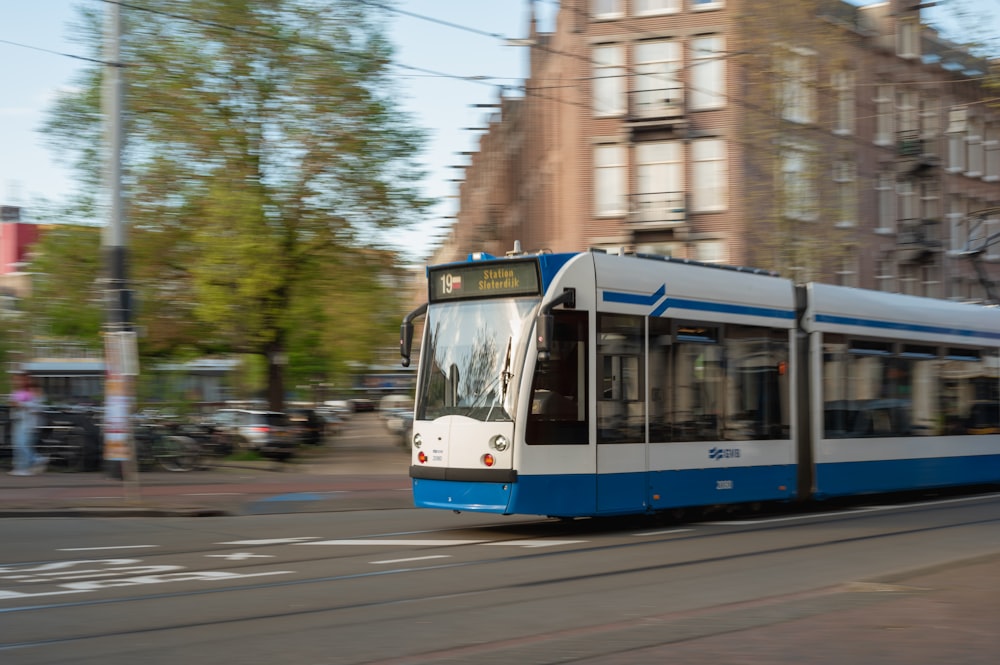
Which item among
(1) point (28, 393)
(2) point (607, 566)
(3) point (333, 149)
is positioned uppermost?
(3) point (333, 149)

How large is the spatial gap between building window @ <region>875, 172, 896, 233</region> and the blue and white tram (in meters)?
27.0

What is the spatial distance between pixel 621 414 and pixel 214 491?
30.0 ft

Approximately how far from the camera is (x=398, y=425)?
42219 millimetres

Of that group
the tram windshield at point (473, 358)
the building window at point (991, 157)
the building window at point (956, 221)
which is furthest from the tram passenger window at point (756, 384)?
the building window at point (991, 157)

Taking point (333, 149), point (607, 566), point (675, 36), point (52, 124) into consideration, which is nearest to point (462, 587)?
point (607, 566)

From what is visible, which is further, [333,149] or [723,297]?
[333,149]

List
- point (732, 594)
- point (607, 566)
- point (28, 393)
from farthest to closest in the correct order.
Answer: point (28, 393) < point (607, 566) < point (732, 594)

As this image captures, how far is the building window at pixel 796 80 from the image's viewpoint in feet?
81.8

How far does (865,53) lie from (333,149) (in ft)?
70.7

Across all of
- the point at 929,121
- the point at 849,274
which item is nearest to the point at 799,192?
the point at 849,274

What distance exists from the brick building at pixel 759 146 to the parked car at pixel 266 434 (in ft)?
31.4

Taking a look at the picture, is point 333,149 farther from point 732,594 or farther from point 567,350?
point 732,594

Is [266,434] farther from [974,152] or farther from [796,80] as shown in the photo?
[974,152]

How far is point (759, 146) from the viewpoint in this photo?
2572 centimetres
